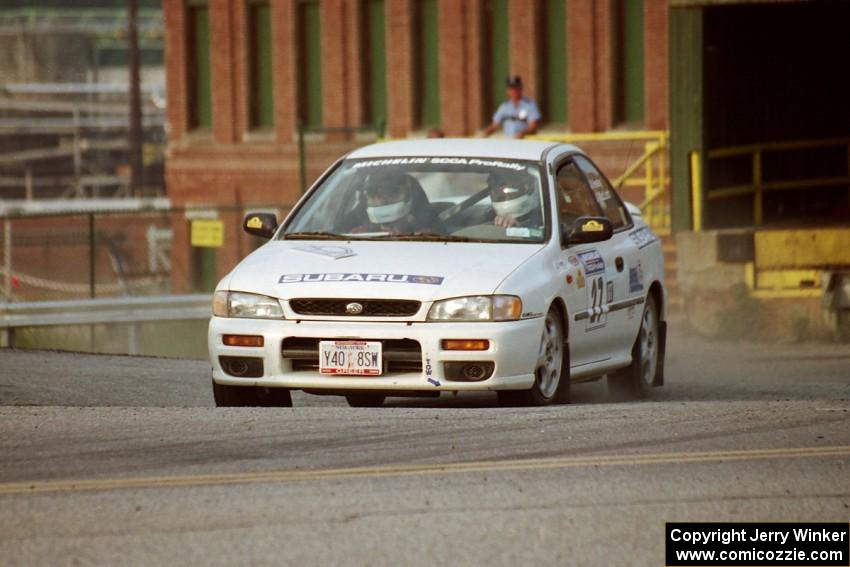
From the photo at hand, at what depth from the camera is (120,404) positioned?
11883 mm

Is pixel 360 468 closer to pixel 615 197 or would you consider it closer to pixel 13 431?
pixel 13 431

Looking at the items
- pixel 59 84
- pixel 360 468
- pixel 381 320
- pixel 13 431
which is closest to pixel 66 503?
pixel 360 468

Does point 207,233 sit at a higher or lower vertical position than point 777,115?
lower

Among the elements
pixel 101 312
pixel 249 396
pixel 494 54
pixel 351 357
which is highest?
pixel 494 54

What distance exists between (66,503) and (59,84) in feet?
264

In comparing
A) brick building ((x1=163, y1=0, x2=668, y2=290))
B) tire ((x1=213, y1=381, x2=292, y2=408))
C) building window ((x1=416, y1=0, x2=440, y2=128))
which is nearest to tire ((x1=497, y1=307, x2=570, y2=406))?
tire ((x1=213, y1=381, x2=292, y2=408))

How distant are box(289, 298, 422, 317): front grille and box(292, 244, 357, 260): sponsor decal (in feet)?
1.57

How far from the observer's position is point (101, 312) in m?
22.1

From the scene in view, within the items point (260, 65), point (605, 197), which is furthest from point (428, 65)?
point (605, 197)

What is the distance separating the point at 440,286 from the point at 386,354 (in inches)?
17.9

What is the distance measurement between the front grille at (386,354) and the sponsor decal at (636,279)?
2582 millimetres

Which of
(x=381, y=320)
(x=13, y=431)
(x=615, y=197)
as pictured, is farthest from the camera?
(x=615, y=197)

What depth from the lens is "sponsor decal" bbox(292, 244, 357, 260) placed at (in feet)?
35.3

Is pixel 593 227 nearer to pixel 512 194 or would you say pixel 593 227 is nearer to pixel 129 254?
pixel 512 194
